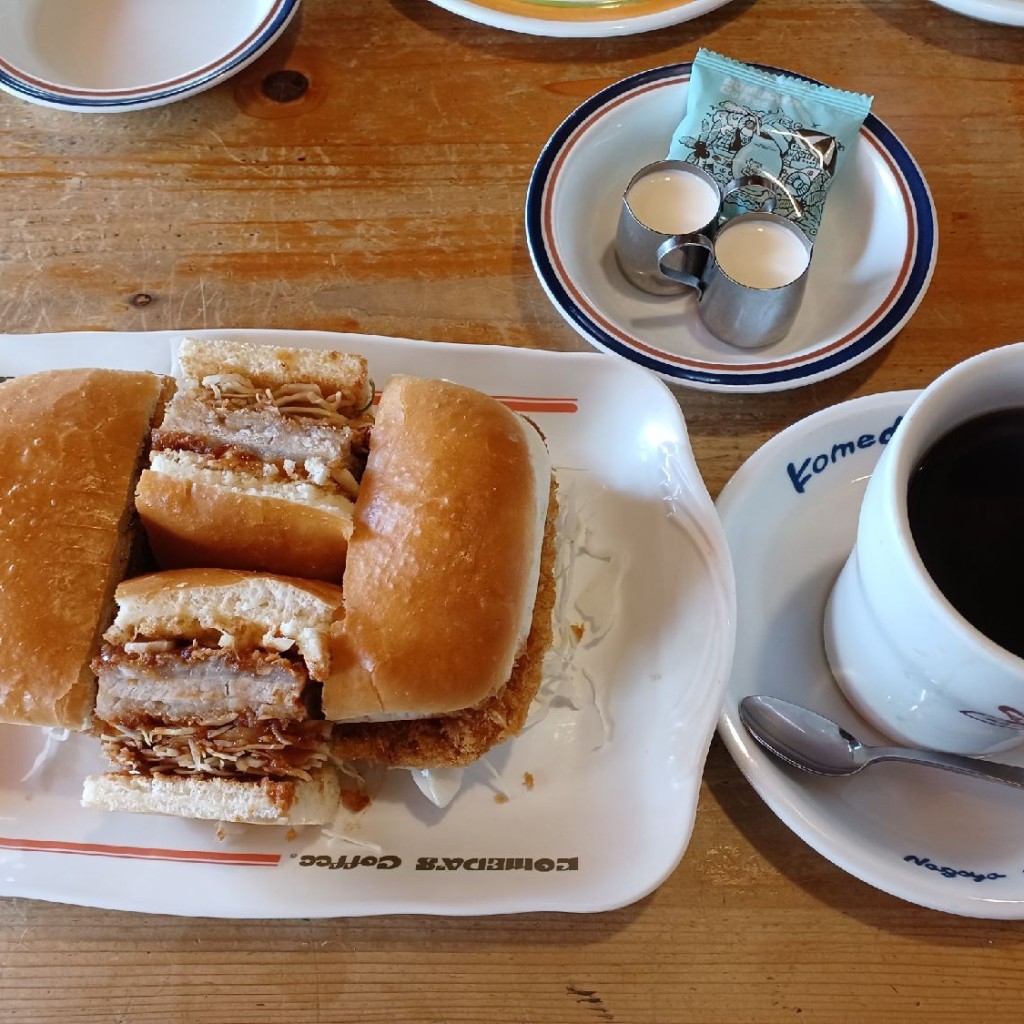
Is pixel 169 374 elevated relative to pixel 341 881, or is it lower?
elevated

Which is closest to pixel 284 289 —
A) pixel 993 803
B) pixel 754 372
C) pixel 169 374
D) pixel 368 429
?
pixel 169 374

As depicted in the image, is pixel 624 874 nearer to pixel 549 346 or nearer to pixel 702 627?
pixel 702 627

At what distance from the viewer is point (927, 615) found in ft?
2.24

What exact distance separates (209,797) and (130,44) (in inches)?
49.9

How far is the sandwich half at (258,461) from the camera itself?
2.96ft

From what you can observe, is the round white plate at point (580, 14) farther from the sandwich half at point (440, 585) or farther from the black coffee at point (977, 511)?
the black coffee at point (977, 511)

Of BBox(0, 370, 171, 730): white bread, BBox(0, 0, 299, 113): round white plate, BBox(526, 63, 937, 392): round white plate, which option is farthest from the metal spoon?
BBox(0, 0, 299, 113): round white plate

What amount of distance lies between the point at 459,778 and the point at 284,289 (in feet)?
2.46

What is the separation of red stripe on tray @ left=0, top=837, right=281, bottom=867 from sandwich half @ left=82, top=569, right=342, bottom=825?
0.22ft

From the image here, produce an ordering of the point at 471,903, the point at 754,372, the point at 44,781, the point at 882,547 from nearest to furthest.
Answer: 1. the point at 882,547
2. the point at 471,903
3. the point at 44,781
4. the point at 754,372

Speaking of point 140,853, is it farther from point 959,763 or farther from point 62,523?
point 959,763

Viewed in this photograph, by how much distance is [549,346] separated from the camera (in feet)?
3.99

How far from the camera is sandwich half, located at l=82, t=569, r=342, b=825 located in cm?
85

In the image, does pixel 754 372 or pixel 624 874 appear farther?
pixel 754 372
